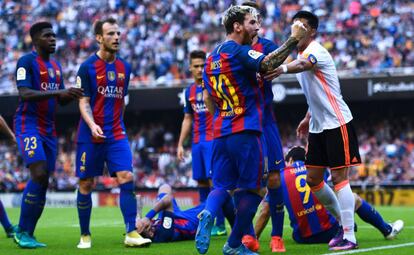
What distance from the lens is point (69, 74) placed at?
28.7 m

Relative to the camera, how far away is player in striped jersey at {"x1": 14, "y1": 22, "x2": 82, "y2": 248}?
9695 mm

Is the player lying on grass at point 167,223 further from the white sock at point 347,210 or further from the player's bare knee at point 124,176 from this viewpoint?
the white sock at point 347,210

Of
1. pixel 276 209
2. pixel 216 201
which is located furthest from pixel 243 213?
pixel 276 209

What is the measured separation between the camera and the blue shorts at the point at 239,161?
7.50 metres

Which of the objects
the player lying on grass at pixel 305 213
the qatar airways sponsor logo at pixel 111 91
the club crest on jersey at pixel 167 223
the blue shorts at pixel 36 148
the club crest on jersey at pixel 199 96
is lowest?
the club crest on jersey at pixel 167 223

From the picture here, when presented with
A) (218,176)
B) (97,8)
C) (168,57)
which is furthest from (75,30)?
(218,176)

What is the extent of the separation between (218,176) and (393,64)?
18.0m

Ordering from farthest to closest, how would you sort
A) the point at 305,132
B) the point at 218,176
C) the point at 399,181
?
the point at 399,181 → the point at 305,132 → the point at 218,176

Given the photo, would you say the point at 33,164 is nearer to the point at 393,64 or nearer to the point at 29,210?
the point at 29,210

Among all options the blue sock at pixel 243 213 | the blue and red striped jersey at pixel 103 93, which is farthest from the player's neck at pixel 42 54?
the blue sock at pixel 243 213

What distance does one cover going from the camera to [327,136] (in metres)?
8.83

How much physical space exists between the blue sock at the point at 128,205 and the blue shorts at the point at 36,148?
1.00 metres

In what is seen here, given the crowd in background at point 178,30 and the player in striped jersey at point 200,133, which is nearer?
the player in striped jersey at point 200,133

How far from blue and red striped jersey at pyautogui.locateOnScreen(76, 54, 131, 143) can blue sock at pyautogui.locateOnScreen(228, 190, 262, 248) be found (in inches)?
100
